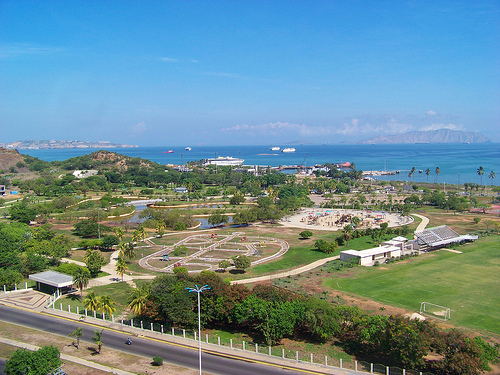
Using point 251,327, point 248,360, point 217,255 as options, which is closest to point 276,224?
point 217,255

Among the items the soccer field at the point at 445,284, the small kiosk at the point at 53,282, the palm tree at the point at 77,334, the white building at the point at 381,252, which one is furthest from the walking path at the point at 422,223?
the palm tree at the point at 77,334

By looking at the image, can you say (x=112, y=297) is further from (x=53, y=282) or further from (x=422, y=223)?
(x=422, y=223)

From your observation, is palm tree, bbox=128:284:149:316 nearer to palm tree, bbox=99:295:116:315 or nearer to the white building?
palm tree, bbox=99:295:116:315

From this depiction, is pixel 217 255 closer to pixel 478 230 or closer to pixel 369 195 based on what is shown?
pixel 478 230

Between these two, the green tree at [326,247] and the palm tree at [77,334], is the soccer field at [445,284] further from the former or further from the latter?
the palm tree at [77,334]

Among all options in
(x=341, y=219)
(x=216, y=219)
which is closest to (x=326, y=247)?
(x=341, y=219)
